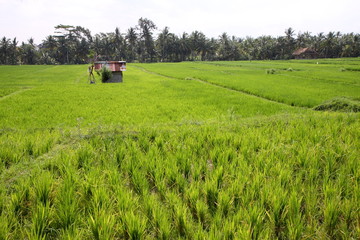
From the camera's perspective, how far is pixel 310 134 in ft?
13.2

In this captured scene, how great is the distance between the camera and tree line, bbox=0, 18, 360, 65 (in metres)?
61.3

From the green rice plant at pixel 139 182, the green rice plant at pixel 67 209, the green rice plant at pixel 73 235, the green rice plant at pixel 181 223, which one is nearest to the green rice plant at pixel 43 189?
the green rice plant at pixel 67 209

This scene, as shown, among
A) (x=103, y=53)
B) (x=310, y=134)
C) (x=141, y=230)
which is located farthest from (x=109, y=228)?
(x=103, y=53)

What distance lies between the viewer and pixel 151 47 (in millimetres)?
67875

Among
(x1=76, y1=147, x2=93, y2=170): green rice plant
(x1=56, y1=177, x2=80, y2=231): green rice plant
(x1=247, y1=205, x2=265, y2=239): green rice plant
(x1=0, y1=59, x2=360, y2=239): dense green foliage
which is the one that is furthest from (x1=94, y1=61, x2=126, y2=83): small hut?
(x1=247, y1=205, x2=265, y2=239): green rice plant

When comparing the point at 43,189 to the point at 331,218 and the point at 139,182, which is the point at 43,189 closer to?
the point at 139,182

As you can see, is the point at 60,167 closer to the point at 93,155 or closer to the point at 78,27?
the point at 93,155

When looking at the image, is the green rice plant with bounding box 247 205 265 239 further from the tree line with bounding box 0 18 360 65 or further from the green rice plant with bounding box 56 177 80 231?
the tree line with bounding box 0 18 360 65

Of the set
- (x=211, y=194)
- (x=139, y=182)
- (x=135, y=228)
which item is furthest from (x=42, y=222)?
(x=211, y=194)

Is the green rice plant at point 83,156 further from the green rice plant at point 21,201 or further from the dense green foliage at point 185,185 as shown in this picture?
the green rice plant at point 21,201

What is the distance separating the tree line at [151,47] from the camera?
61.3 metres

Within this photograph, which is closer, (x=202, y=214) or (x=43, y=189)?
(x=202, y=214)

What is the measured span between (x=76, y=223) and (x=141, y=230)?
0.59 m

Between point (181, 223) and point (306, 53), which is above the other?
point (306, 53)
